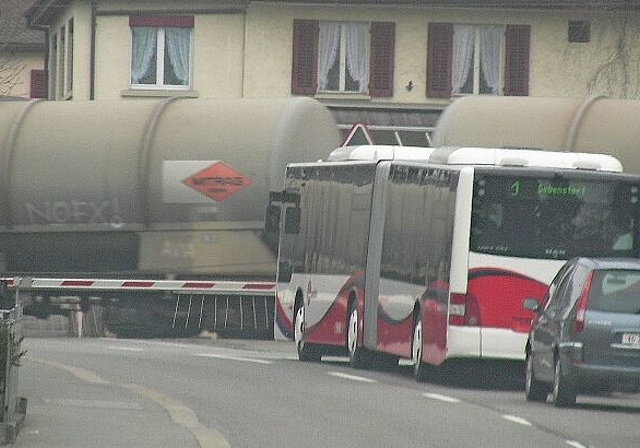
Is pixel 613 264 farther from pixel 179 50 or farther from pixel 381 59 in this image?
pixel 179 50

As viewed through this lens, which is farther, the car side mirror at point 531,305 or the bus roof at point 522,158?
the bus roof at point 522,158

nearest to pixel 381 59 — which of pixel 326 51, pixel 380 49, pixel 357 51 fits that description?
pixel 380 49

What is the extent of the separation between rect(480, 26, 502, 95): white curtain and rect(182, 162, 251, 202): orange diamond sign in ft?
55.7

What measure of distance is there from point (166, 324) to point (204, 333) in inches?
108

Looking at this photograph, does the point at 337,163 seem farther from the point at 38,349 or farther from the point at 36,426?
the point at 36,426

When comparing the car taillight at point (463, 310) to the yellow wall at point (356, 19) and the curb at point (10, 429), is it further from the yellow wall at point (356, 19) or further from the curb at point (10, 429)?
the yellow wall at point (356, 19)

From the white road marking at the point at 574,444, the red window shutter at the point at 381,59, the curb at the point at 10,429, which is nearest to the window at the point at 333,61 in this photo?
the red window shutter at the point at 381,59

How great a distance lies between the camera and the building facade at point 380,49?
1950 inches

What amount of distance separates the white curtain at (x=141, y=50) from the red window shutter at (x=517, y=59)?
8025mm

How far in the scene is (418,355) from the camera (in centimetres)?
2448

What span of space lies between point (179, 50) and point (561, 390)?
31.0 metres

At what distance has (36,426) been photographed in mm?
16391

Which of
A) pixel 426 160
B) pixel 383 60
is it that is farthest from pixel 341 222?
pixel 383 60

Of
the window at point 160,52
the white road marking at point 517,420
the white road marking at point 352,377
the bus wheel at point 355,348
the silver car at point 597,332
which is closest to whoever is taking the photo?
the white road marking at point 517,420
